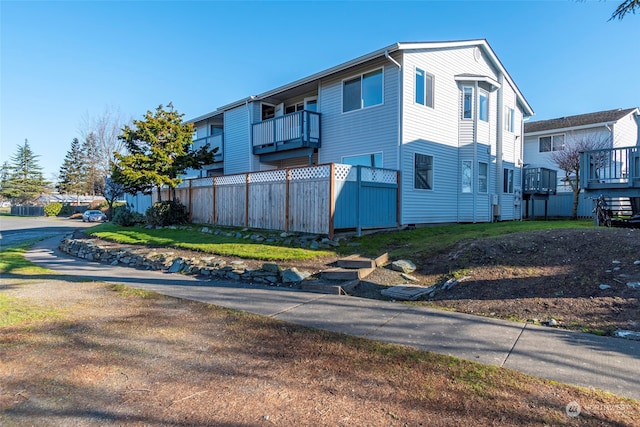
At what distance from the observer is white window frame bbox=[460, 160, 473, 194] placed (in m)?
16.7

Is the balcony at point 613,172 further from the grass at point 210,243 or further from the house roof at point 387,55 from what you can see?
the grass at point 210,243

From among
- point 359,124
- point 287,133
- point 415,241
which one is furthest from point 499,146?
point 287,133

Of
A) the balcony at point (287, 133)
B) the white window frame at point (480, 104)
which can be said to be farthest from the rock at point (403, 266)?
the white window frame at point (480, 104)

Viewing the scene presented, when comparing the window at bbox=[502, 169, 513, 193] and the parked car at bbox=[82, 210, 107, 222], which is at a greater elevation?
the window at bbox=[502, 169, 513, 193]

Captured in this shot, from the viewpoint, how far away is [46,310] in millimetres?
6082

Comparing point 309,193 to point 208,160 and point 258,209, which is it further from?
point 208,160

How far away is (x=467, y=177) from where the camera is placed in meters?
16.8

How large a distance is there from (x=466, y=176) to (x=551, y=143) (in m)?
15.6

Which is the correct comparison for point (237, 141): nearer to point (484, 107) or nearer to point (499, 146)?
point (484, 107)

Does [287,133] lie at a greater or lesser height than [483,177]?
greater

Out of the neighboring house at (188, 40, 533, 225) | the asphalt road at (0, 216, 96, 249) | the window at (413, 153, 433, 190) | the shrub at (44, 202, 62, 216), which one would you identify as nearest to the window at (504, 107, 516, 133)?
the neighboring house at (188, 40, 533, 225)

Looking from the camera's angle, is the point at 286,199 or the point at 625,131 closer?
the point at 286,199

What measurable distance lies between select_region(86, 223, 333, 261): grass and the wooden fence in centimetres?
131

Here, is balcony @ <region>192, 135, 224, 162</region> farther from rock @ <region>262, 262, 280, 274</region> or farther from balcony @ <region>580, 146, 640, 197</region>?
balcony @ <region>580, 146, 640, 197</region>
